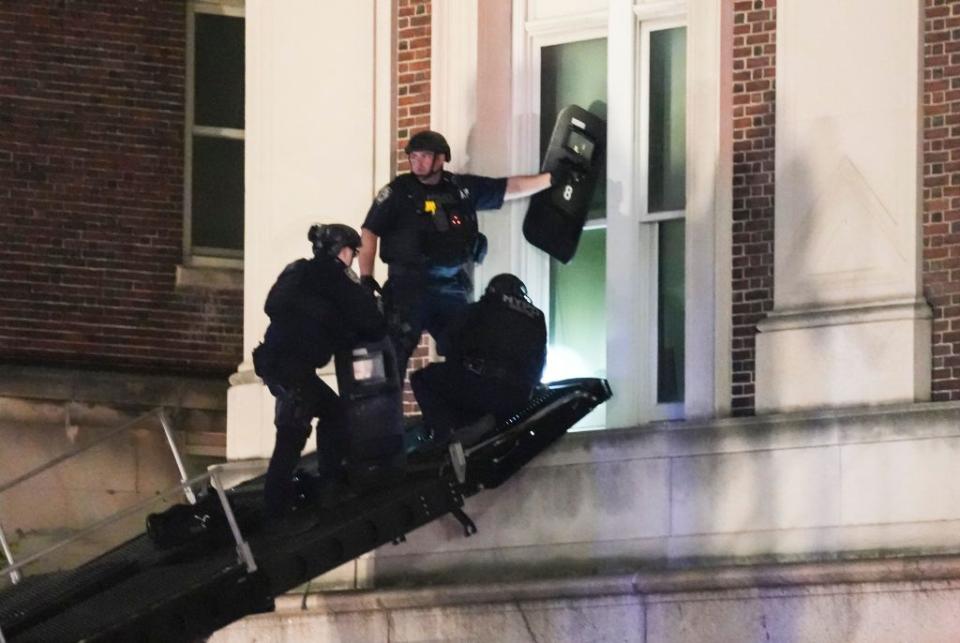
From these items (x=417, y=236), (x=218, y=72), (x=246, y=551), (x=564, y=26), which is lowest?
(x=246, y=551)

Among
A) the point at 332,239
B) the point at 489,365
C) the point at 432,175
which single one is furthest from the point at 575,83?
the point at 332,239

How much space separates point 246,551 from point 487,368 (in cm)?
212

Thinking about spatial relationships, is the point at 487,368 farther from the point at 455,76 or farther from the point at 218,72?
the point at 218,72

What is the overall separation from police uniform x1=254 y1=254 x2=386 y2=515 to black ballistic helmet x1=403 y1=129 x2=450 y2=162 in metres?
1.47

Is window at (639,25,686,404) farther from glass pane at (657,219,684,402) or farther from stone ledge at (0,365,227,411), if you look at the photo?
stone ledge at (0,365,227,411)

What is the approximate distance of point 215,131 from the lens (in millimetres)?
21891

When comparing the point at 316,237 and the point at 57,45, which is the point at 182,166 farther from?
the point at 316,237

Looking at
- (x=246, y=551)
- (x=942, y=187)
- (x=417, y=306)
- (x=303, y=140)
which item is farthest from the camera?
(x=303, y=140)

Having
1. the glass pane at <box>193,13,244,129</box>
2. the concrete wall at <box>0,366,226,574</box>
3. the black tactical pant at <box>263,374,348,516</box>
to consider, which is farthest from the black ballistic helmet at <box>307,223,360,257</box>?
the glass pane at <box>193,13,244,129</box>

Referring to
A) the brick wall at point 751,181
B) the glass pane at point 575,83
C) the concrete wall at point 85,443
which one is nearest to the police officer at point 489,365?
the brick wall at point 751,181

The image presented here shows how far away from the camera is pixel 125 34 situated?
2144 centimetres

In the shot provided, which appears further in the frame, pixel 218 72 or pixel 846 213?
pixel 218 72

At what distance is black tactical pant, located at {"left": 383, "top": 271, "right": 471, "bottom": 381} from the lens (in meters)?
16.0

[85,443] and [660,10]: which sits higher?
[660,10]
